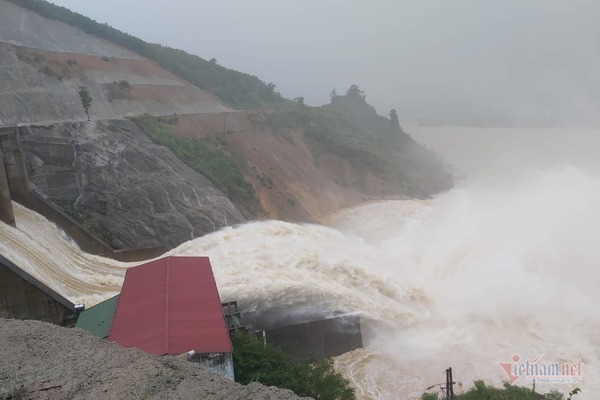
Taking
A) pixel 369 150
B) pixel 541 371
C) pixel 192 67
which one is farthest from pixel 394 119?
pixel 541 371

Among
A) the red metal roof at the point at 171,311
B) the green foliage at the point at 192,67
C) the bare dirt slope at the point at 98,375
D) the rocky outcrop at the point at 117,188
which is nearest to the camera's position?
the bare dirt slope at the point at 98,375

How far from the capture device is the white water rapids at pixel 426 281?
15.8 meters

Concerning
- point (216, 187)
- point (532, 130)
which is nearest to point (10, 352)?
point (216, 187)

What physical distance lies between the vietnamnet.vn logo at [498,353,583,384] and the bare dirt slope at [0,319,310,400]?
509 inches

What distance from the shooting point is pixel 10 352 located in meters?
4.92

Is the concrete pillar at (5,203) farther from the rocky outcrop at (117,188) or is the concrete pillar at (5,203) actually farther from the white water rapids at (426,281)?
the rocky outcrop at (117,188)

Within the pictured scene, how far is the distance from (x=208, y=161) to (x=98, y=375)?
2783 centimetres

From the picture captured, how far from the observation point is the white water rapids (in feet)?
51.9

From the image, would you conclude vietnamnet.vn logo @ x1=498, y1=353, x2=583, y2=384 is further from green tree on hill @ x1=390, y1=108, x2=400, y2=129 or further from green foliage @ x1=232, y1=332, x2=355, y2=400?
green tree on hill @ x1=390, y1=108, x2=400, y2=129

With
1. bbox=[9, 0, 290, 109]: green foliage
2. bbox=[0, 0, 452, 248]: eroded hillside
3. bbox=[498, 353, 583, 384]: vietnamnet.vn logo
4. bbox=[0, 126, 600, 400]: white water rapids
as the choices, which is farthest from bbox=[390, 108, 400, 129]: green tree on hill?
bbox=[498, 353, 583, 384]: vietnamnet.vn logo

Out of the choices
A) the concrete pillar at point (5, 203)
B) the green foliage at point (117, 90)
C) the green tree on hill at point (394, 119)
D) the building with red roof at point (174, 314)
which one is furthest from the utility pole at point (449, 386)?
the green tree on hill at point (394, 119)

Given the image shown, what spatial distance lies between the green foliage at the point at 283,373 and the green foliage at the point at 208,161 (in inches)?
689

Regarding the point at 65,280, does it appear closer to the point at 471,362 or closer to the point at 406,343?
the point at 406,343

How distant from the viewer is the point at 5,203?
1792 centimetres
